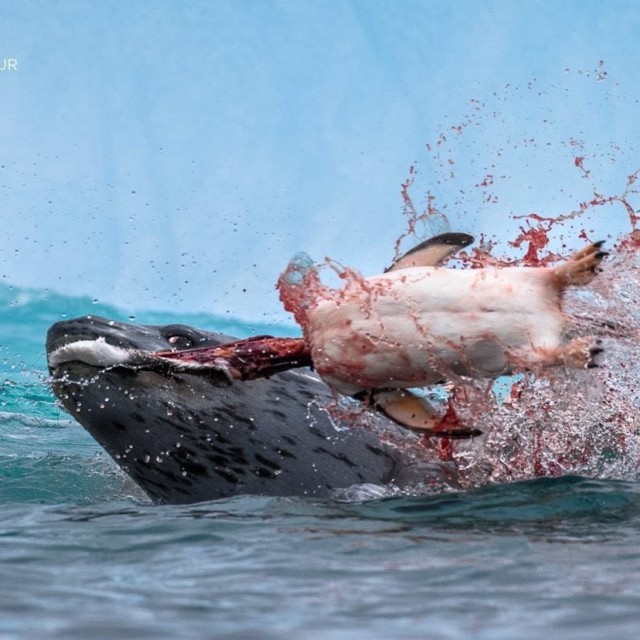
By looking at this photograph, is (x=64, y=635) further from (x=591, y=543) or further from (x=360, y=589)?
(x=591, y=543)

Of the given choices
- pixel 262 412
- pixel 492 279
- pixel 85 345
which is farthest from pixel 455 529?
pixel 85 345

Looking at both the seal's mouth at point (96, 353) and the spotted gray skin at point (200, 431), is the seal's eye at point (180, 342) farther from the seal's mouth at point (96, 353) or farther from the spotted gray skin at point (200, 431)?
the seal's mouth at point (96, 353)

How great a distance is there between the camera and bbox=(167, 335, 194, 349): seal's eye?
304 inches

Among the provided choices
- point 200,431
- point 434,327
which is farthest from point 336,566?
point 200,431

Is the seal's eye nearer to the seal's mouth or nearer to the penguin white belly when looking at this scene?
the seal's mouth

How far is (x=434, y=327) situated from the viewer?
5418 mm

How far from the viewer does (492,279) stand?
5.39 meters

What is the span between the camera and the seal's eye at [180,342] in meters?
7.71

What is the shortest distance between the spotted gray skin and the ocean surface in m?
0.36

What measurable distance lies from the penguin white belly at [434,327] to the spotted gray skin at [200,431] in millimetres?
1584

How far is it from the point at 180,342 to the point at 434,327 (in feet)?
8.95

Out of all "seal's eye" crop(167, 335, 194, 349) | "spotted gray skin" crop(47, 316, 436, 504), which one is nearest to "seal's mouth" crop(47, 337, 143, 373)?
"spotted gray skin" crop(47, 316, 436, 504)

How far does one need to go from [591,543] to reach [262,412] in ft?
8.85

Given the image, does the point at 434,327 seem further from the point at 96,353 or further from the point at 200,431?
the point at 96,353
